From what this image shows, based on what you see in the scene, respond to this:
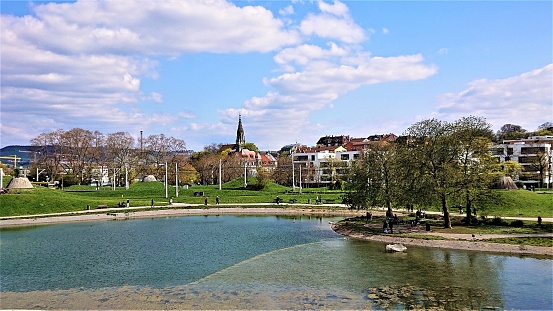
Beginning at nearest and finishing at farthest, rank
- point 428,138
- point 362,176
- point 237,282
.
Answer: point 237,282, point 428,138, point 362,176

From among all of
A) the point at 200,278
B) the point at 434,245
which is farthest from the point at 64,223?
the point at 434,245

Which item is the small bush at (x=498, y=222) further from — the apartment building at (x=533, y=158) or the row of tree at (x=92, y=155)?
the row of tree at (x=92, y=155)

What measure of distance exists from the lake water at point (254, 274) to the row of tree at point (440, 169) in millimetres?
7916

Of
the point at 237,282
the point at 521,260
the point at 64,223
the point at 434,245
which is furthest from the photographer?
the point at 64,223

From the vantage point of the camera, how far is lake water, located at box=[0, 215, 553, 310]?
23328mm

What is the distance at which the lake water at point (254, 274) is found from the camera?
23.3 metres

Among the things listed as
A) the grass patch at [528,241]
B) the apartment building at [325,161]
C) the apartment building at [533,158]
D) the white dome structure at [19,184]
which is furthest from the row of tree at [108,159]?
the grass patch at [528,241]

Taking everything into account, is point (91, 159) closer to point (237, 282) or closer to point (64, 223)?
point (64, 223)

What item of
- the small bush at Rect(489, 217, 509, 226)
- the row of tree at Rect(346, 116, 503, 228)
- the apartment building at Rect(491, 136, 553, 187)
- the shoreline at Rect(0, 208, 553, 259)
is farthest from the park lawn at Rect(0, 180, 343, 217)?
the apartment building at Rect(491, 136, 553, 187)

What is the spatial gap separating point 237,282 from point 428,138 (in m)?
28.1

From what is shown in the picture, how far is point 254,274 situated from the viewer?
1152 inches

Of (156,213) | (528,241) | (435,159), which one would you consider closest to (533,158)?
(435,159)

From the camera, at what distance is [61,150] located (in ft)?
349

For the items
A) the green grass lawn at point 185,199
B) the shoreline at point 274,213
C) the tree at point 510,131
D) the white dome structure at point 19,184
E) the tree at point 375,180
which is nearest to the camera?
the shoreline at point 274,213
